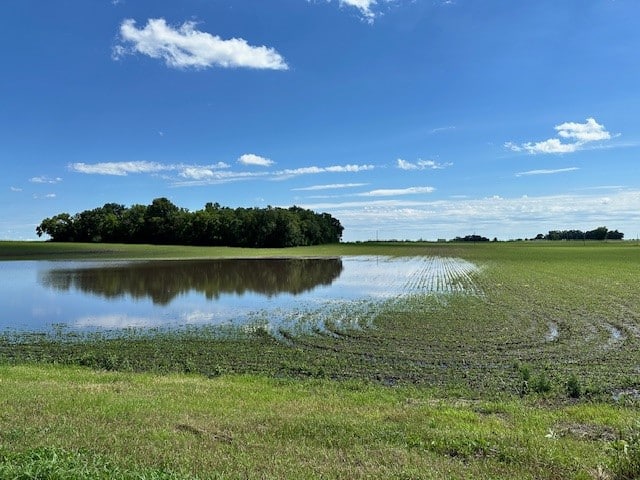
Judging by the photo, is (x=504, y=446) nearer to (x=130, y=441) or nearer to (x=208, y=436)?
(x=208, y=436)

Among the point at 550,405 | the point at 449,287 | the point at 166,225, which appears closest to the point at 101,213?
the point at 166,225

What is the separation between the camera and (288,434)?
7273 mm

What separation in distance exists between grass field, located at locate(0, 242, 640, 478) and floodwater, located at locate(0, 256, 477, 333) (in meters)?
2.86

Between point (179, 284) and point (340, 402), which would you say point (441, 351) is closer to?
point (340, 402)

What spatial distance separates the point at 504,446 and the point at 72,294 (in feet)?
106

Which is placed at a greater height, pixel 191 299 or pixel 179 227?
pixel 179 227

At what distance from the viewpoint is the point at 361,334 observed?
19.1 meters

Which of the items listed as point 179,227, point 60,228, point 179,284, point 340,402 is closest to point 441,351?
point 340,402

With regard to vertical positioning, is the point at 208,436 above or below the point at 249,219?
below

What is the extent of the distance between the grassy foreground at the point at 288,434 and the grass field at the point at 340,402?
3cm

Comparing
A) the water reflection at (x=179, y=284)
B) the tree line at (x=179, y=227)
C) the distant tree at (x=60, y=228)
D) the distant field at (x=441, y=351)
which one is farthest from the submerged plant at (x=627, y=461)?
the distant tree at (x=60, y=228)

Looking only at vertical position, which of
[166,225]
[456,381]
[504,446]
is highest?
[166,225]

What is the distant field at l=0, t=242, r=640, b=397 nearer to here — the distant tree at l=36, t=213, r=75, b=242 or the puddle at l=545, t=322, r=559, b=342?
the puddle at l=545, t=322, r=559, b=342

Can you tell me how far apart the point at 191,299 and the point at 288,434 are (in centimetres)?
2453
